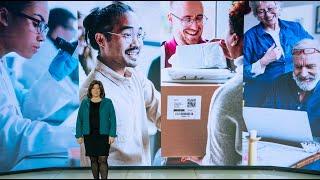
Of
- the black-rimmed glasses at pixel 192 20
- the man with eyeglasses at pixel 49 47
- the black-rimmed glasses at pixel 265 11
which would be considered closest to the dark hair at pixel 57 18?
the man with eyeglasses at pixel 49 47

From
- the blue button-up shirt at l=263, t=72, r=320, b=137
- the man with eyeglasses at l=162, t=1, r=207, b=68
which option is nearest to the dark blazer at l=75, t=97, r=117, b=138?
the man with eyeglasses at l=162, t=1, r=207, b=68

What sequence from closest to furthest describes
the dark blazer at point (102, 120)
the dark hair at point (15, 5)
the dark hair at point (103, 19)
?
the dark blazer at point (102, 120), the dark hair at point (15, 5), the dark hair at point (103, 19)

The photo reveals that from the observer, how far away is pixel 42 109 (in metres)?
4.82

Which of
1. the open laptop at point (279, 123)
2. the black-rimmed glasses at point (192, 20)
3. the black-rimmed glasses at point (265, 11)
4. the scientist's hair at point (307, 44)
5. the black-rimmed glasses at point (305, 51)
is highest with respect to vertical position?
the black-rimmed glasses at point (265, 11)

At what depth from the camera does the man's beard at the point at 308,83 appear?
486 cm

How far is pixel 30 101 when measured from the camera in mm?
4793

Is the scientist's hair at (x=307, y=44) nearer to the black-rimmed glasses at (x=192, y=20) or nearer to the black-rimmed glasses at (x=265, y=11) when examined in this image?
the black-rimmed glasses at (x=265, y=11)

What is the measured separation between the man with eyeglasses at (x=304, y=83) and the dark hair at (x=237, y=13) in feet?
2.41

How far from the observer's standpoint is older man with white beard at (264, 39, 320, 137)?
4848 mm

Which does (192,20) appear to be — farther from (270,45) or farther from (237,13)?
(270,45)

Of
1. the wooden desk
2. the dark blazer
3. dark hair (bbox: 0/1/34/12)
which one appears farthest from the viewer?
the wooden desk

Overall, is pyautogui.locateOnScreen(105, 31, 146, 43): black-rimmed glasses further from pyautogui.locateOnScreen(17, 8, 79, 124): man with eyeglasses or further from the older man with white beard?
the older man with white beard

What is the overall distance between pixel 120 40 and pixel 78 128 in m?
1.32

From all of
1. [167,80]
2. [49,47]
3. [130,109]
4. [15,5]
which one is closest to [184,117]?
[167,80]
